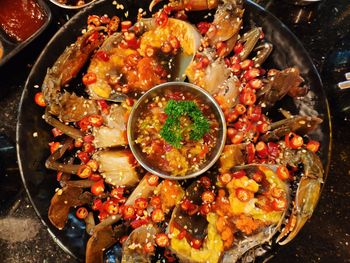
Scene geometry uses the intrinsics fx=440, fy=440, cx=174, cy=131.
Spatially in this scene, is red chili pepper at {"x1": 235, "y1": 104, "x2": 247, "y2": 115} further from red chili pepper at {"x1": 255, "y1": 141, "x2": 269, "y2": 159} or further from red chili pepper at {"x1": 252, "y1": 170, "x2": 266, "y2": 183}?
red chili pepper at {"x1": 252, "y1": 170, "x2": 266, "y2": 183}

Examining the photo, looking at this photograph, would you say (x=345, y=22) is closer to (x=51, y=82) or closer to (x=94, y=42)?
(x=94, y=42)

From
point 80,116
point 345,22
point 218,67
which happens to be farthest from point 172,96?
point 345,22

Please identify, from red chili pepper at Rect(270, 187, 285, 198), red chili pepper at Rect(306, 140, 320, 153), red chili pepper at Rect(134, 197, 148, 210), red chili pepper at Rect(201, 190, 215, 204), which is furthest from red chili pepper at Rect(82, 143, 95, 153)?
red chili pepper at Rect(306, 140, 320, 153)

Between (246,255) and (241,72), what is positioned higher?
(241,72)

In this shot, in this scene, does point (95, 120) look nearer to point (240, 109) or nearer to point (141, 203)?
point (141, 203)

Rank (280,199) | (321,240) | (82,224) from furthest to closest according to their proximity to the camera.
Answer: (321,240), (82,224), (280,199)

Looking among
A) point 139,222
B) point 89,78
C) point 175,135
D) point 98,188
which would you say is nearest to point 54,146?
point 98,188
